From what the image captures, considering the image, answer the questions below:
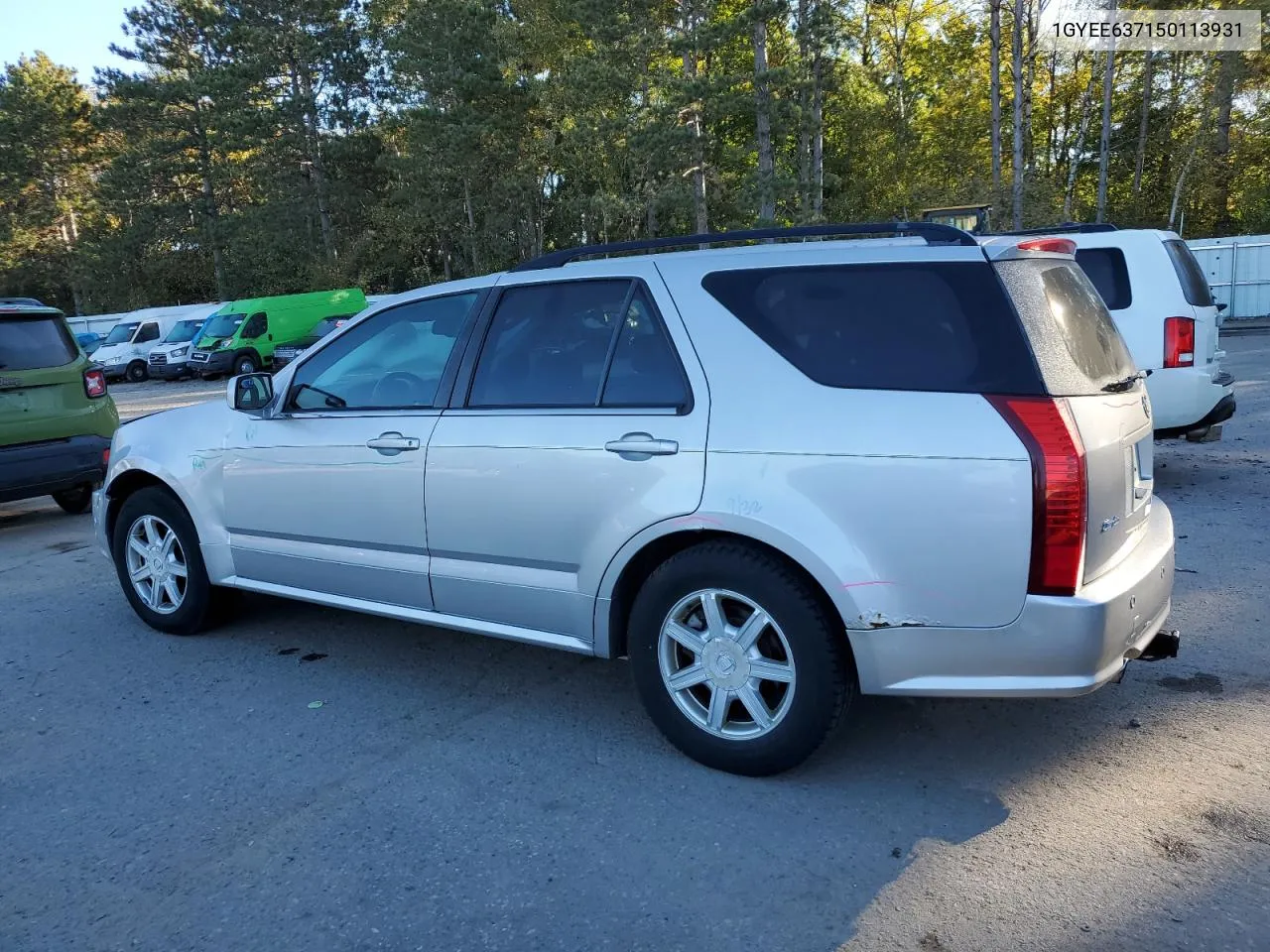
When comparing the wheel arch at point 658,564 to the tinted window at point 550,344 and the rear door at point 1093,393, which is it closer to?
the tinted window at point 550,344

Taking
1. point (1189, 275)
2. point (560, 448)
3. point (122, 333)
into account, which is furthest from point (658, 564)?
point (122, 333)

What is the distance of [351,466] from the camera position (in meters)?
4.24

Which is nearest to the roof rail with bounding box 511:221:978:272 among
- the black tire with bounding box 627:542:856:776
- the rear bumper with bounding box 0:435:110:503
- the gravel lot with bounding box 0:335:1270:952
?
the black tire with bounding box 627:542:856:776

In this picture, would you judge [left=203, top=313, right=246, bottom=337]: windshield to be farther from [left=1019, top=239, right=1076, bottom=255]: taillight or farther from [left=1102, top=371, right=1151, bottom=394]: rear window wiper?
[left=1102, top=371, right=1151, bottom=394]: rear window wiper

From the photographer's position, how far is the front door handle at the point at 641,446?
3371 millimetres

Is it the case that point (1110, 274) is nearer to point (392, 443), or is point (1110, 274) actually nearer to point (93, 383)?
point (392, 443)

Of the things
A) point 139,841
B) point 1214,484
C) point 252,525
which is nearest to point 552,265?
point 252,525

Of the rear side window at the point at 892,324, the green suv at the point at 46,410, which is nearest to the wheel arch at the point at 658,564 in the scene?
the rear side window at the point at 892,324

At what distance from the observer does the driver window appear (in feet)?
13.8

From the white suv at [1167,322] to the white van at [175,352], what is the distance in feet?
85.1

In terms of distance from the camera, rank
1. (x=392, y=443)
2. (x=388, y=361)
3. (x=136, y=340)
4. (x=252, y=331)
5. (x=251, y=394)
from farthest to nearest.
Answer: (x=136, y=340) < (x=252, y=331) < (x=251, y=394) < (x=388, y=361) < (x=392, y=443)

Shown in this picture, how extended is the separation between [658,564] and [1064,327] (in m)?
1.56

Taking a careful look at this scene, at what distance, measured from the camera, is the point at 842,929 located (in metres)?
2.57

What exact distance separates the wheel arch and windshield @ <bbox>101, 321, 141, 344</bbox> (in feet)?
105
